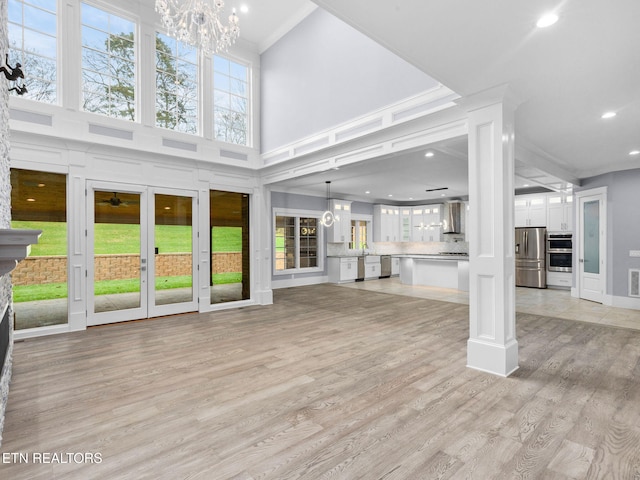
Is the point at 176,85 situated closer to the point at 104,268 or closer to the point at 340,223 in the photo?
the point at 104,268

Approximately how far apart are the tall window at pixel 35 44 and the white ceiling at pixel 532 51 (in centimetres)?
501

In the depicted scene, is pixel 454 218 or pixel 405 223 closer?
pixel 454 218

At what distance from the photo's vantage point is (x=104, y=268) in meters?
5.21

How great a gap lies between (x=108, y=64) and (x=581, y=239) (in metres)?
10.0

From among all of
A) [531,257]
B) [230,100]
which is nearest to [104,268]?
[230,100]

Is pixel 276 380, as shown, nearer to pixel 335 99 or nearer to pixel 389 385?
pixel 389 385

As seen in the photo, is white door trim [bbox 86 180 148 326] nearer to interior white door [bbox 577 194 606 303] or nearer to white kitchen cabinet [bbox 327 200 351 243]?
white kitchen cabinet [bbox 327 200 351 243]

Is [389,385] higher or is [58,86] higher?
[58,86]

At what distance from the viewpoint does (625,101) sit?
3391mm

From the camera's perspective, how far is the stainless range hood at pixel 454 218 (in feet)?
35.6

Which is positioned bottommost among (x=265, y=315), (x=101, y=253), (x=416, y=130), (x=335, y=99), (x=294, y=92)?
(x=265, y=315)

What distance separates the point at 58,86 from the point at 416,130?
5.21 metres

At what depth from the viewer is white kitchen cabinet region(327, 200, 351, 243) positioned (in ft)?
33.4

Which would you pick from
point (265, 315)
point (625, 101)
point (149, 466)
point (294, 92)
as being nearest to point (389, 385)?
point (149, 466)
